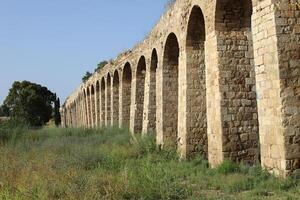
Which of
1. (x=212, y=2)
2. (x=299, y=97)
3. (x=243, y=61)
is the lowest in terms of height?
(x=299, y=97)

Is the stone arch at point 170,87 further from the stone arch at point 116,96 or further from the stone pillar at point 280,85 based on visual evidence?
the stone arch at point 116,96

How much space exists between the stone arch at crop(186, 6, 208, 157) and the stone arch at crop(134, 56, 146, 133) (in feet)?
19.9

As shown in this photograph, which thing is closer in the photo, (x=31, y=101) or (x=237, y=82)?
(x=237, y=82)

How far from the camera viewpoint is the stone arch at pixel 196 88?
1062cm

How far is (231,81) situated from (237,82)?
145 mm

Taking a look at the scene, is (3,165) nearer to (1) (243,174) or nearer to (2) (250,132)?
(1) (243,174)

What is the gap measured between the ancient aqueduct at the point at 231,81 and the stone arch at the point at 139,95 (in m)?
1.90

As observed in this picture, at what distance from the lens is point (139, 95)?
17.4m

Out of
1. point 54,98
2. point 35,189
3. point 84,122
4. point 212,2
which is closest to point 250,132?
point 212,2

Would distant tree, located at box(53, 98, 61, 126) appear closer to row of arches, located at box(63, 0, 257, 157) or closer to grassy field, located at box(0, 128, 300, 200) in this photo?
row of arches, located at box(63, 0, 257, 157)

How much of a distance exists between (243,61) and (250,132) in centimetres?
161

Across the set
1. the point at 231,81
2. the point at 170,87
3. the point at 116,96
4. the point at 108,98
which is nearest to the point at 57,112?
the point at 108,98

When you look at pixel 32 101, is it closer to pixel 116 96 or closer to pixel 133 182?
pixel 116 96

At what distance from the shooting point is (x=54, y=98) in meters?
54.1
